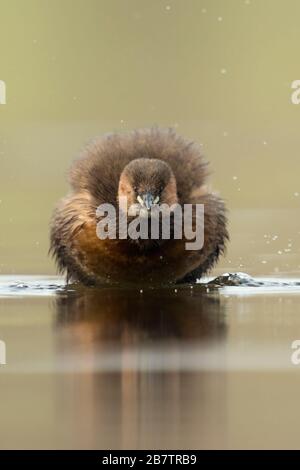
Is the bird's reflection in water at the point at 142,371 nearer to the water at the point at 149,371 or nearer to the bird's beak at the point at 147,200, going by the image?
the water at the point at 149,371

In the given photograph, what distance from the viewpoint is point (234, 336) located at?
5320 mm

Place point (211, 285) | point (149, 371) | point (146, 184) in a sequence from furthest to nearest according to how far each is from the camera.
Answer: point (211, 285) → point (146, 184) → point (149, 371)

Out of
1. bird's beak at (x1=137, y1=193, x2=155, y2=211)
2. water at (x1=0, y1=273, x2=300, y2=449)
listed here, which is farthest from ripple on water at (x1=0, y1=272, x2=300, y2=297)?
bird's beak at (x1=137, y1=193, x2=155, y2=211)

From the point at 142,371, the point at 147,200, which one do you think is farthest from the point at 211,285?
the point at 142,371

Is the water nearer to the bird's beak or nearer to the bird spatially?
the bird

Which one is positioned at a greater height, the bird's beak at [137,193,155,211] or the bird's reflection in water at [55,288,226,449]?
the bird's beak at [137,193,155,211]

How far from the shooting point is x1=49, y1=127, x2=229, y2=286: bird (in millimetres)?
7258

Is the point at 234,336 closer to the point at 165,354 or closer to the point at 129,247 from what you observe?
the point at 165,354

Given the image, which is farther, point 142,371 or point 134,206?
point 134,206

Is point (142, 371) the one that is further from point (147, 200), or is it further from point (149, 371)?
point (147, 200)

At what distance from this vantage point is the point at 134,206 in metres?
7.30

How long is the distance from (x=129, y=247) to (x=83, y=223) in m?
0.37

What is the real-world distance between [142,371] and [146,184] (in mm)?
2856

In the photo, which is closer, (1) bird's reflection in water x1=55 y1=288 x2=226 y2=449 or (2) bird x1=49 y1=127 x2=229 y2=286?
(1) bird's reflection in water x1=55 y1=288 x2=226 y2=449
